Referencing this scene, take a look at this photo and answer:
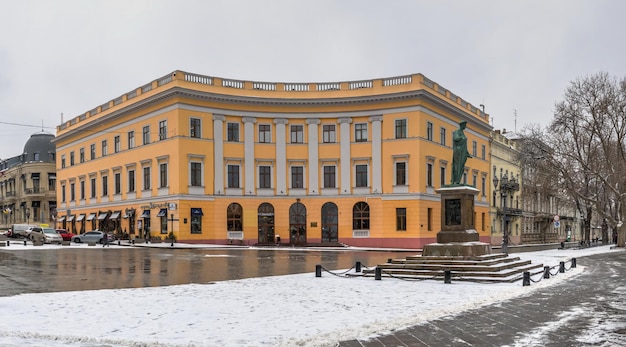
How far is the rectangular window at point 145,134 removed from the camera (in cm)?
5378

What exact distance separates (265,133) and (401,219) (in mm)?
14072

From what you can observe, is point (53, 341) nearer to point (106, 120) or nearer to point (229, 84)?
point (229, 84)

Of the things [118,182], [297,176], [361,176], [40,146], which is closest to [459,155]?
[361,176]

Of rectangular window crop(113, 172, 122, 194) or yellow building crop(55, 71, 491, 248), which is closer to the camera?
yellow building crop(55, 71, 491, 248)

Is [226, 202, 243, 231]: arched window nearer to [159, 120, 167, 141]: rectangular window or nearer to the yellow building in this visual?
the yellow building

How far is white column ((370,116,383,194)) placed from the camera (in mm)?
51406

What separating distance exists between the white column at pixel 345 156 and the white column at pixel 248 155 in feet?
25.4

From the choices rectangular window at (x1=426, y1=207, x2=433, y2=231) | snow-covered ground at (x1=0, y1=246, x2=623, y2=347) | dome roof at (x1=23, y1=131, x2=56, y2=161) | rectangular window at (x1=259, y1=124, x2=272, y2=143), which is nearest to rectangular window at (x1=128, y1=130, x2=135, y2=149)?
rectangular window at (x1=259, y1=124, x2=272, y2=143)

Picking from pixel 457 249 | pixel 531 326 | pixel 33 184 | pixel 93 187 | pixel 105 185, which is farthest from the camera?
pixel 33 184

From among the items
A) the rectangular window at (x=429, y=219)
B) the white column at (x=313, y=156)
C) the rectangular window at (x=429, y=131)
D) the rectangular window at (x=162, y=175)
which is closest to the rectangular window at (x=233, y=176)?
the rectangular window at (x=162, y=175)

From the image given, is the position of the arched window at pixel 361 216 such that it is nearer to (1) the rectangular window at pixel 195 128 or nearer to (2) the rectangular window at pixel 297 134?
(2) the rectangular window at pixel 297 134

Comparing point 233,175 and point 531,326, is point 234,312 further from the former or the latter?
point 233,175

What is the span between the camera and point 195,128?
166ft

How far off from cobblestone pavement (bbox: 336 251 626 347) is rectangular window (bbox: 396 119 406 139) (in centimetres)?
3593
